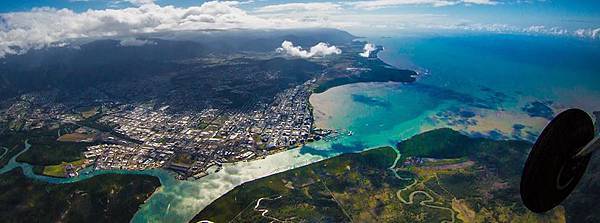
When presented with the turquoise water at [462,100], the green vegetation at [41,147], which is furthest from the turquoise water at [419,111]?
the green vegetation at [41,147]

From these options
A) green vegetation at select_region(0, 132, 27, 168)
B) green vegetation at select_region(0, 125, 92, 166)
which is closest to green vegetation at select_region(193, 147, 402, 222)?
green vegetation at select_region(0, 125, 92, 166)

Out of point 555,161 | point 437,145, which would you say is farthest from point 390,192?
point 555,161

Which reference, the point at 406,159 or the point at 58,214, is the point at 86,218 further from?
the point at 406,159

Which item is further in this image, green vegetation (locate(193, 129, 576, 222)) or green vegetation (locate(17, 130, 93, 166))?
green vegetation (locate(17, 130, 93, 166))

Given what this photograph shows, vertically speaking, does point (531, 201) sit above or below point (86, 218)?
above

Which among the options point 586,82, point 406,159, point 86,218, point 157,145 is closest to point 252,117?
point 157,145

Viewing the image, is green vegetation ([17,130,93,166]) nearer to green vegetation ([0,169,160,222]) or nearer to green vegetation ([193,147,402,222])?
green vegetation ([0,169,160,222])

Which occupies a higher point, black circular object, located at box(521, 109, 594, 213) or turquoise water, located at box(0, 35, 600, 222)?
black circular object, located at box(521, 109, 594, 213)

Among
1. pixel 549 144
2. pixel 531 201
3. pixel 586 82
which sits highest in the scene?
pixel 549 144
